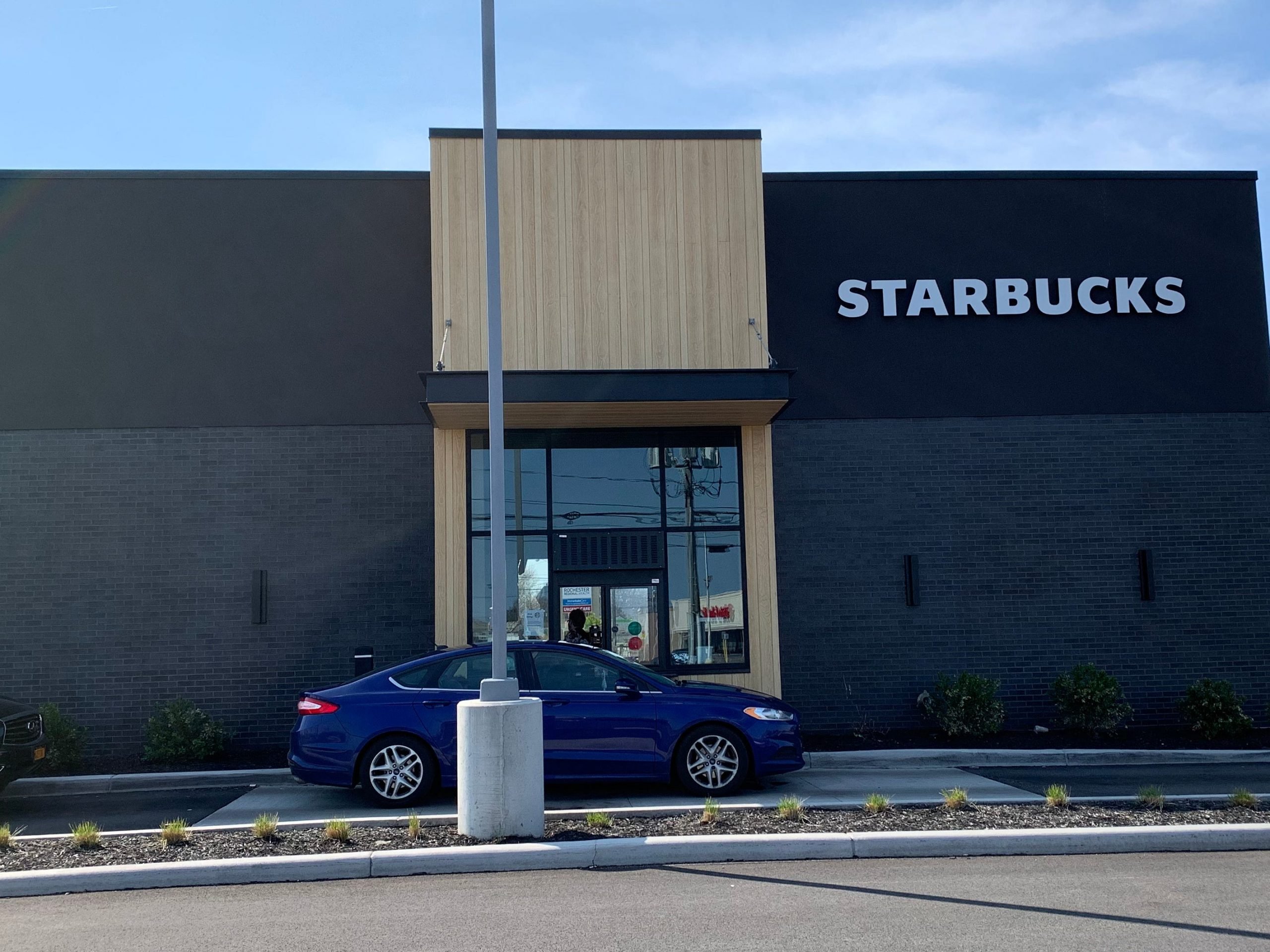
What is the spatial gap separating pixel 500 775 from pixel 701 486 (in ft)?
23.4

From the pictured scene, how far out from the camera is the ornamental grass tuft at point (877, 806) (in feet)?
29.7

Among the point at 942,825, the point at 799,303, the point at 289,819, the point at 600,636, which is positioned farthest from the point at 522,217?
the point at 942,825

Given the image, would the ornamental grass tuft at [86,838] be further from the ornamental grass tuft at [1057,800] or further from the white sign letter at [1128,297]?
the white sign letter at [1128,297]

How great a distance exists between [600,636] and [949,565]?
4.68 metres

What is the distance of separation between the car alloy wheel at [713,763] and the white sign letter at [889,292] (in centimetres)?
722

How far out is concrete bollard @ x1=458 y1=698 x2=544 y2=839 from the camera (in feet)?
27.0

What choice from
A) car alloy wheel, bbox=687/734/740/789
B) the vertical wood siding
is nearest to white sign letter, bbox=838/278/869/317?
the vertical wood siding

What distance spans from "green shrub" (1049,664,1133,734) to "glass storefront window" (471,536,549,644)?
6.48 m

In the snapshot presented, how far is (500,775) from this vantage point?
8258mm

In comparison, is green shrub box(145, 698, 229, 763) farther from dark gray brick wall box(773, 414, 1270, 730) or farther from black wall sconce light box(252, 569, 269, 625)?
dark gray brick wall box(773, 414, 1270, 730)

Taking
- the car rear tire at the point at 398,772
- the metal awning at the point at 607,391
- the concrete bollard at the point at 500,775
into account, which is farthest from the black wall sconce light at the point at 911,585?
the concrete bollard at the point at 500,775

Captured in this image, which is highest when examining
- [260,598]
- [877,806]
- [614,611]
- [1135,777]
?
[260,598]

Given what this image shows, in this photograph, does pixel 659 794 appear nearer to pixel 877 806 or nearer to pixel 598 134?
pixel 877 806

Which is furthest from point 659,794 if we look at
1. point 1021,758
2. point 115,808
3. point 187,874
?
point 115,808
